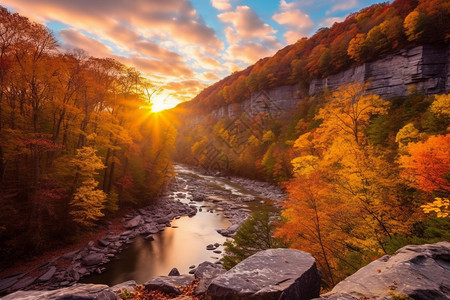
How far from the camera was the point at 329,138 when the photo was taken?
22.3 metres

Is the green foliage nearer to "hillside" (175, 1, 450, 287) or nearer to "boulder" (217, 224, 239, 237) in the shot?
"hillside" (175, 1, 450, 287)

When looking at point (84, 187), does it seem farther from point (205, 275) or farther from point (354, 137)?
point (354, 137)

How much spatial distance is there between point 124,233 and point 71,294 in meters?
16.8

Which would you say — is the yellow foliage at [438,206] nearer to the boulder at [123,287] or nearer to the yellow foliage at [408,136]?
the boulder at [123,287]

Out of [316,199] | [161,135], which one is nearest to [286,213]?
[316,199]

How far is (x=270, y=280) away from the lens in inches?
209

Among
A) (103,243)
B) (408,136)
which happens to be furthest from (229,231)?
(408,136)

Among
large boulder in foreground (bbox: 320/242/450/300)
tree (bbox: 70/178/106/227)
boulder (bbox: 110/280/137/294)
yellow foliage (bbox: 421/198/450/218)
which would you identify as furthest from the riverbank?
yellow foliage (bbox: 421/198/450/218)

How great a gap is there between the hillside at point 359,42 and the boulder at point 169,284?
50.7m

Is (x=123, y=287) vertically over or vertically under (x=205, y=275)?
under

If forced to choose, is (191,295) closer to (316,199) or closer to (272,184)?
(316,199)

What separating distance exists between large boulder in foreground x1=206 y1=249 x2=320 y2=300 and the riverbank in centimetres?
1360

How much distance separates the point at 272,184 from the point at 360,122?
27.6 metres

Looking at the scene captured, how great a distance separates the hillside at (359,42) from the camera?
116ft
